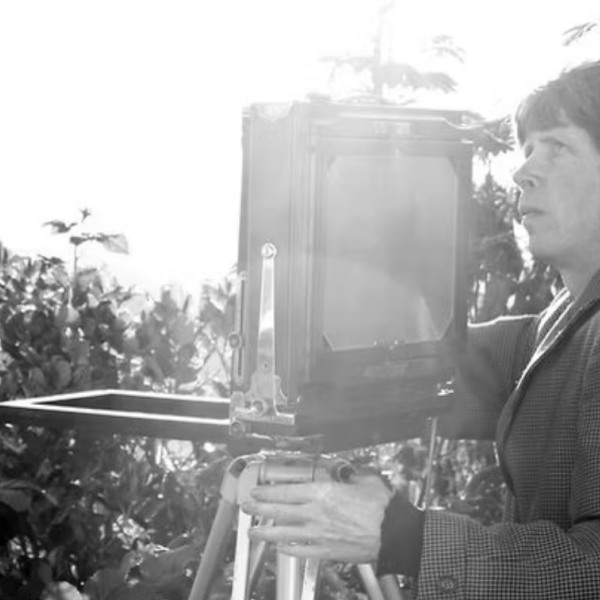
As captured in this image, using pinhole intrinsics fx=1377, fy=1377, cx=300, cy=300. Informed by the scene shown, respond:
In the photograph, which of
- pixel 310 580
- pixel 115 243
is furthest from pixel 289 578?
pixel 115 243

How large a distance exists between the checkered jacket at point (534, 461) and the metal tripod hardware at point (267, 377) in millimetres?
245

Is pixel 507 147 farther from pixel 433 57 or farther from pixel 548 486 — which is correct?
pixel 548 486

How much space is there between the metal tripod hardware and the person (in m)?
0.11

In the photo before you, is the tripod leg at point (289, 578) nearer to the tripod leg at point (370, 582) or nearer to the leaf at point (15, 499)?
the tripod leg at point (370, 582)

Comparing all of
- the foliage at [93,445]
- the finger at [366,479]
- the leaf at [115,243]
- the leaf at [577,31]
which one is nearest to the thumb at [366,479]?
the finger at [366,479]

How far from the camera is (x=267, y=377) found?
1.85 metres

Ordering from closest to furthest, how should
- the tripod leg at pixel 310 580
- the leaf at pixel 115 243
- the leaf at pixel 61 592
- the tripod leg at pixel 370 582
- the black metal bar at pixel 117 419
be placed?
the tripod leg at pixel 310 580
the tripod leg at pixel 370 582
the black metal bar at pixel 117 419
the leaf at pixel 61 592
the leaf at pixel 115 243

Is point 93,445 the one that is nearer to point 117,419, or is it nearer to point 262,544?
point 117,419

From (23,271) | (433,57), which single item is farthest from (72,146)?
(23,271)

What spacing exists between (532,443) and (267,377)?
0.52 meters

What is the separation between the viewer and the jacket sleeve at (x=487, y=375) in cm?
255

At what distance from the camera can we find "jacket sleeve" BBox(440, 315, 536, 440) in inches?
101

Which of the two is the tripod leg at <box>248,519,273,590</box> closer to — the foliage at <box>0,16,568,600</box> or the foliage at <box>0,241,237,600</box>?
the foliage at <box>0,16,568,600</box>

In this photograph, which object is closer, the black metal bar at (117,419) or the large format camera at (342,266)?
the large format camera at (342,266)
